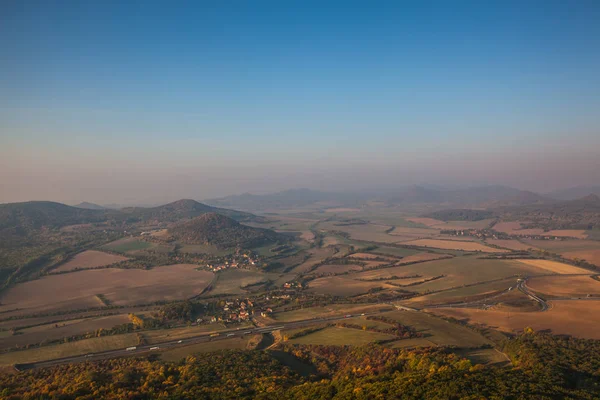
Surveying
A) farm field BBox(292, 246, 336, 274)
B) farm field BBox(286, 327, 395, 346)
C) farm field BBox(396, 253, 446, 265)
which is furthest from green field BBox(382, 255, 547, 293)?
farm field BBox(286, 327, 395, 346)

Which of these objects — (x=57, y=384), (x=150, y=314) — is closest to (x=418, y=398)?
(x=57, y=384)

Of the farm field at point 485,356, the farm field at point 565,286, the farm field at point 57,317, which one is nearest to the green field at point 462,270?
the farm field at point 565,286

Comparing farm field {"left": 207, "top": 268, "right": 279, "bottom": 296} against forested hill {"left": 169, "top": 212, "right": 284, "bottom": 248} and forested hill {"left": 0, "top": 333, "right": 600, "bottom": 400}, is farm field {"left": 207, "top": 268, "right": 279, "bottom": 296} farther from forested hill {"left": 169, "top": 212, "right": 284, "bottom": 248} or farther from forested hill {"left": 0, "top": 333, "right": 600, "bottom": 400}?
forested hill {"left": 0, "top": 333, "right": 600, "bottom": 400}

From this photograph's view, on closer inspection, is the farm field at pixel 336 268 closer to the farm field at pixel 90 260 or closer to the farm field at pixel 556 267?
the farm field at pixel 556 267

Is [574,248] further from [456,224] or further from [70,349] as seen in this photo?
[70,349]

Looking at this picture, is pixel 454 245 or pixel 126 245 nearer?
pixel 126 245

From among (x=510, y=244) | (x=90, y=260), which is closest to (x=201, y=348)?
(x=90, y=260)
